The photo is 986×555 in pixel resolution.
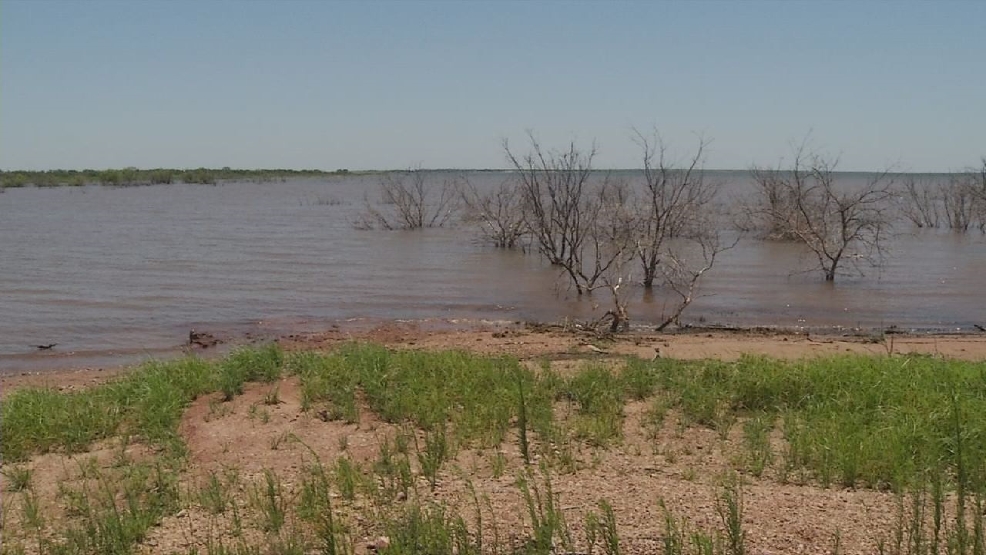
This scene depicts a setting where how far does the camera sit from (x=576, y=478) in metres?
5.73

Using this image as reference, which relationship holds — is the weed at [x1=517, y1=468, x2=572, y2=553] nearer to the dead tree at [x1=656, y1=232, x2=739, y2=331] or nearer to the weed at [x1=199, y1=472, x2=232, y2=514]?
the weed at [x1=199, y1=472, x2=232, y2=514]

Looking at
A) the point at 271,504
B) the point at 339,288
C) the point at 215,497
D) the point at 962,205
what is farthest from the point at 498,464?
the point at 962,205

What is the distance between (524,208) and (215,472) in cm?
1662

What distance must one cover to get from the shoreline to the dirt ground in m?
2.57

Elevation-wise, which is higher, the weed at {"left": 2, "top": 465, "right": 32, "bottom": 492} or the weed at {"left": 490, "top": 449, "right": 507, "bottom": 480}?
the weed at {"left": 490, "top": 449, "right": 507, "bottom": 480}

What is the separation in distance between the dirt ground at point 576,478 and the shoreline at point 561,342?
8.42 feet

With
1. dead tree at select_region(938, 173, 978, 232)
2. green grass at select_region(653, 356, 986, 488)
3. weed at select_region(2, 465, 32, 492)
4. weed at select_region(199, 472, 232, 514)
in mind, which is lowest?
weed at select_region(2, 465, 32, 492)

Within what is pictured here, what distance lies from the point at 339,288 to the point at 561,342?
25.2 feet

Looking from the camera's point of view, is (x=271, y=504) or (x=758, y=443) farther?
(x=758, y=443)

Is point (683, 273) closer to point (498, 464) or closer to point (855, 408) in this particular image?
point (855, 408)

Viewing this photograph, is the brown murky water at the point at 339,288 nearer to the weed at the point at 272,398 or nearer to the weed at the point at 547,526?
the weed at the point at 272,398

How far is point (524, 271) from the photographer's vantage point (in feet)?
67.3

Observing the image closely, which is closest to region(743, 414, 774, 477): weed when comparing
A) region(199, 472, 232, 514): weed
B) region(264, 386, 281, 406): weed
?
region(199, 472, 232, 514): weed

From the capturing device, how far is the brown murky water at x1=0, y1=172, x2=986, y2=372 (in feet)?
47.5
